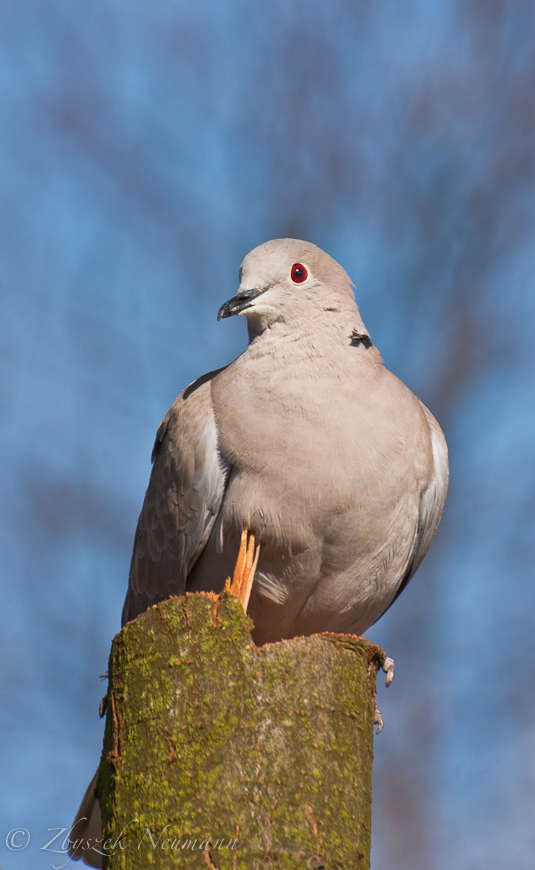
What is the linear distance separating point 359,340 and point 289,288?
0.47m

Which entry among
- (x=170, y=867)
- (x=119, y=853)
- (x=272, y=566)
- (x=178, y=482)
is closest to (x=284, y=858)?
(x=170, y=867)

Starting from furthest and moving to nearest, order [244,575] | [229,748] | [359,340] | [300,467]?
[359,340] → [300,467] → [244,575] → [229,748]

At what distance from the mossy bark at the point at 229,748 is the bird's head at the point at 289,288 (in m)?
2.06

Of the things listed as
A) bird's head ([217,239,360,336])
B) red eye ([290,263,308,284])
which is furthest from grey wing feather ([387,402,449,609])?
red eye ([290,263,308,284])

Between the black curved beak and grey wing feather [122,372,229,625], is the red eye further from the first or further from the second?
grey wing feather [122,372,229,625]

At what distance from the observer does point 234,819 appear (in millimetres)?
2068

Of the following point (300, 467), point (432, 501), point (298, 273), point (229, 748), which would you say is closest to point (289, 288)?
point (298, 273)

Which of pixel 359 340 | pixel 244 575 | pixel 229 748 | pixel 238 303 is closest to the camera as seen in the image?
pixel 229 748

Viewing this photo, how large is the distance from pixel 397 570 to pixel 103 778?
76.7 inches

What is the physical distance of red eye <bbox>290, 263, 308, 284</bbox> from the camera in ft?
13.9

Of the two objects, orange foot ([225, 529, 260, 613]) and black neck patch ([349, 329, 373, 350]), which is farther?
black neck patch ([349, 329, 373, 350])

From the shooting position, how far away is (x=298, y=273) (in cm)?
426

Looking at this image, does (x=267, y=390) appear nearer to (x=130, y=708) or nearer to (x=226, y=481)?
(x=226, y=481)

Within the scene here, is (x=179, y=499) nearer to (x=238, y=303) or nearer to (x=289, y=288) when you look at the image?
(x=238, y=303)
